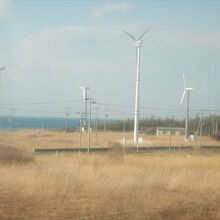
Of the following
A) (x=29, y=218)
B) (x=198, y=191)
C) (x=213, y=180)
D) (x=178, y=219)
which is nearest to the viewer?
(x=29, y=218)

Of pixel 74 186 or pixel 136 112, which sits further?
pixel 136 112

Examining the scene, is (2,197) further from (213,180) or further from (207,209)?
(213,180)

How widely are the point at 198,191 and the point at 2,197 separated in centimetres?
559

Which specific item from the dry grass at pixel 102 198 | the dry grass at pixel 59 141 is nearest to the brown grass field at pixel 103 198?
the dry grass at pixel 102 198

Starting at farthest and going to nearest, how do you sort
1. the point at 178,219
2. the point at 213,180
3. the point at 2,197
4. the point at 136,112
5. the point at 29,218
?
the point at 136,112 < the point at 213,180 < the point at 2,197 < the point at 178,219 < the point at 29,218

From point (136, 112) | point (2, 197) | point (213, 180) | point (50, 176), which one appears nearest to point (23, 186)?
point (2, 197)

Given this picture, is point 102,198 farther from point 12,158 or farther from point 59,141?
point 59,141

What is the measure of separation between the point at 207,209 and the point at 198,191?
272cm

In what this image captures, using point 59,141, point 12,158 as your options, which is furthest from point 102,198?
point 59,141

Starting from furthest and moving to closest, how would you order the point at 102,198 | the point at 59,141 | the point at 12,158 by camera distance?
the point at 59,141, the point at 12,158, the point at 102,198

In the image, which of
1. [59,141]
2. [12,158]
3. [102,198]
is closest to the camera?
[102,198]

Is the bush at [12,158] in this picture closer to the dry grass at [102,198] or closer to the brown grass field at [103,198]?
the brown grass field at [103,198]

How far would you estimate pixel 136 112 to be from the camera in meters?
59.8

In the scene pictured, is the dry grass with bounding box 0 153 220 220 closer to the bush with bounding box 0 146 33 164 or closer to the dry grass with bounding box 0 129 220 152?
the bush with bounding box 0 146 33 164
